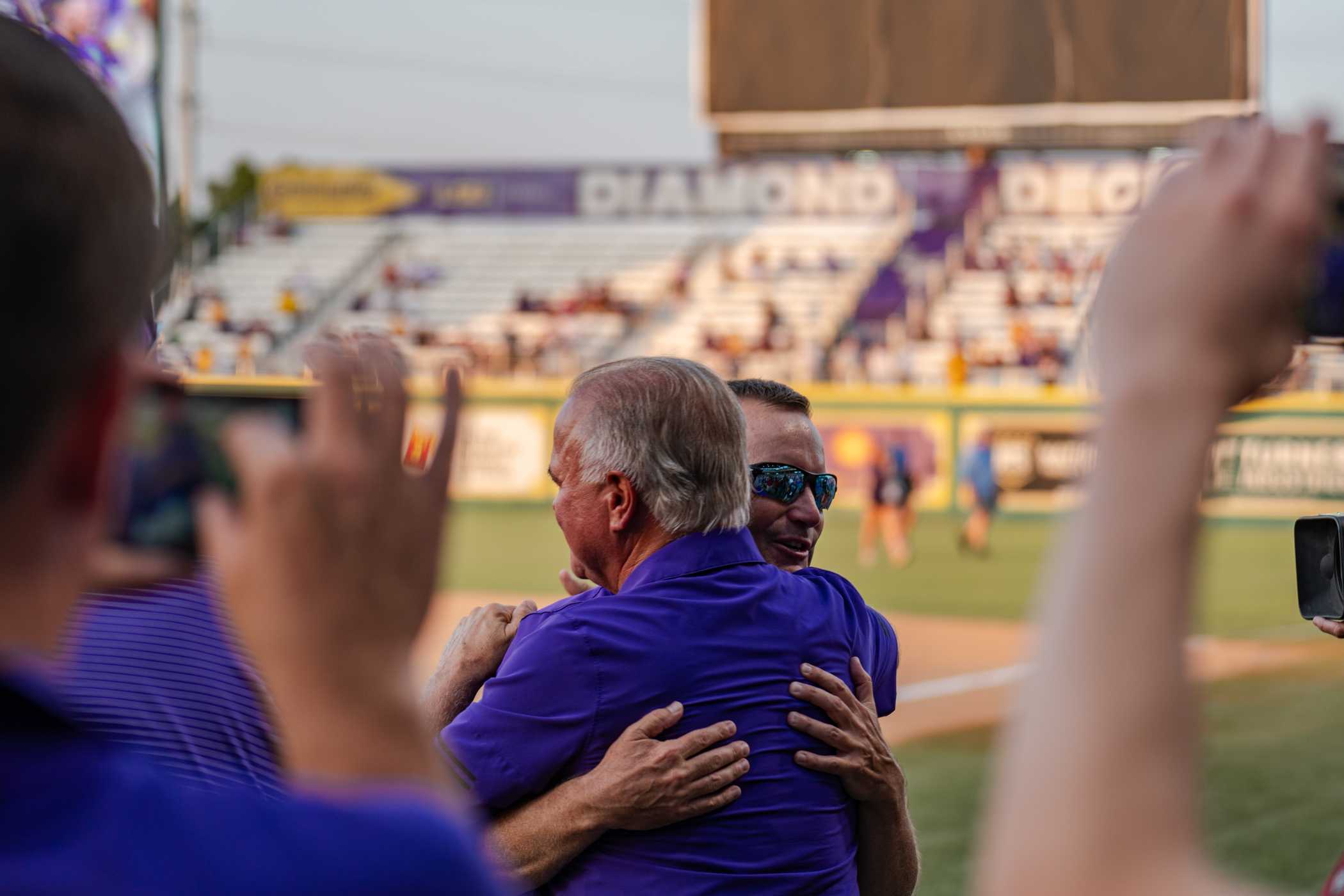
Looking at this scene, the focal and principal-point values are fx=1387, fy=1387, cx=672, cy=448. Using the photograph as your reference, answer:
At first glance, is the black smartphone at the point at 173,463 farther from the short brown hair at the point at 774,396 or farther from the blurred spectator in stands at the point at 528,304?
the blurred spectator in stands at the point at 528,304

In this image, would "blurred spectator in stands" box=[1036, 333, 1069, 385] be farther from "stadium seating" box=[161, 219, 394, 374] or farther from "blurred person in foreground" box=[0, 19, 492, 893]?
"blurred person in foreground" box=[0, 19, 492, 893]

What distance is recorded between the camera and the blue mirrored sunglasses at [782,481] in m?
2.71

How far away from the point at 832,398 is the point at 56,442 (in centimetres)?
2186

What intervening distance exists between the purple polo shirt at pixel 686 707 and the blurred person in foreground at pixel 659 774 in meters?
0.03

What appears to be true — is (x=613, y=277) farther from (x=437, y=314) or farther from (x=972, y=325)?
(x=972, y=325)

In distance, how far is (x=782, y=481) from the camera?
2.72 meters

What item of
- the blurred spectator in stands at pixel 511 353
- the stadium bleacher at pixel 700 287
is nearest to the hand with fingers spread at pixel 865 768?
the stadium bleacher at pixel 700 287

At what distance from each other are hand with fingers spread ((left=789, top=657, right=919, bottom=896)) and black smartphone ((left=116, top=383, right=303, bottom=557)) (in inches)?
52.7

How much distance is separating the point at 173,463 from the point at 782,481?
74.7 inches

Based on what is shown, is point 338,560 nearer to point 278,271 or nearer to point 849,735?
point 849,735

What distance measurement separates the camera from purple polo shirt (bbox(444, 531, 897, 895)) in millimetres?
1991

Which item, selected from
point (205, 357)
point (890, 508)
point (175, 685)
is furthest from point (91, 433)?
point (205, 357)

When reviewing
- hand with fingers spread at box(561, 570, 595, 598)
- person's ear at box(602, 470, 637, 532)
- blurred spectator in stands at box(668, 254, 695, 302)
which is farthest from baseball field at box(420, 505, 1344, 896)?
blurred spectator in stands at box(668, 254, 695, 302)

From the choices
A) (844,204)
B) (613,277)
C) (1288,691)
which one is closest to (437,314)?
(613,277)
